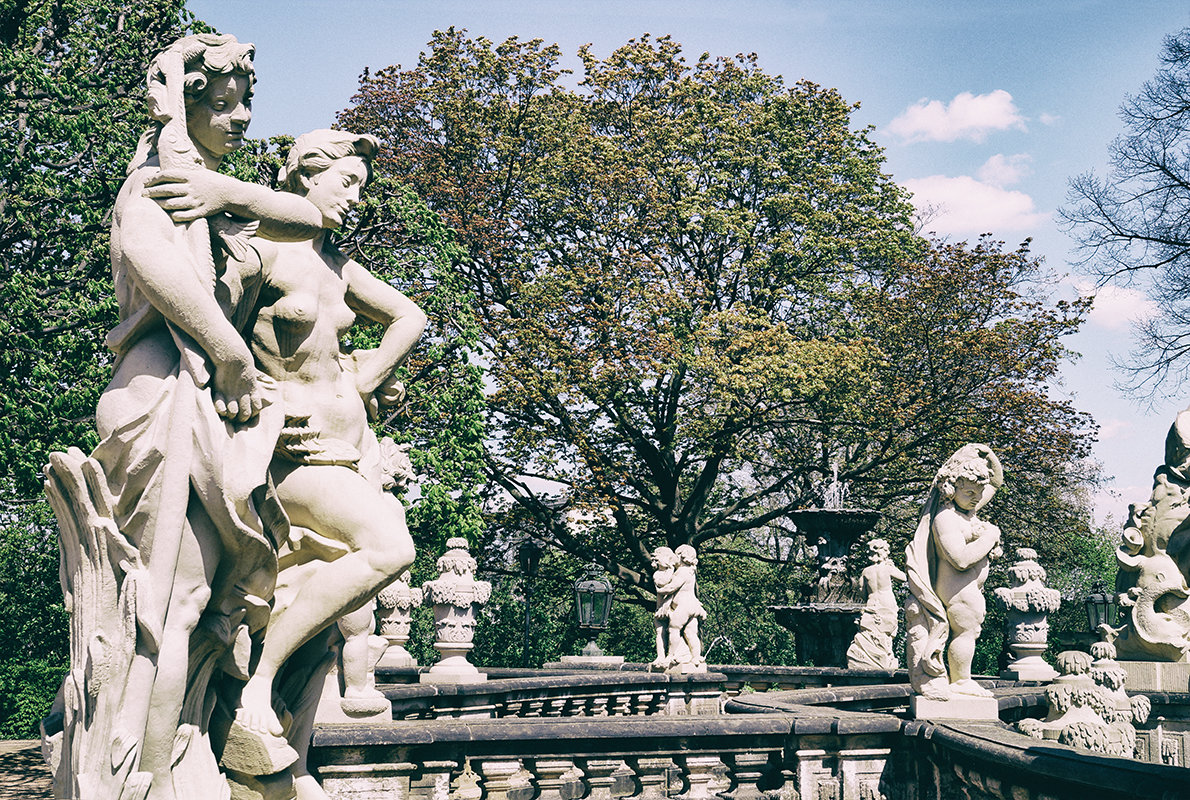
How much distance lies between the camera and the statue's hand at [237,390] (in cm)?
347

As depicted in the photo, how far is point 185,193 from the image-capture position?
11.5 ft

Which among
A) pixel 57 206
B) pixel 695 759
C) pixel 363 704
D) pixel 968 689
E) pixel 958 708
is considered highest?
pixel 57 206

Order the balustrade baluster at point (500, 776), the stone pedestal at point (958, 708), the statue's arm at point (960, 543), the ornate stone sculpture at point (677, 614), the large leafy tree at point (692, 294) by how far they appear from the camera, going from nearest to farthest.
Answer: the balustrade baluster at point (500, 776) → the stone pedestal at point (958, 708) → the statue's arm at point (960, 543) → the ornate stone sculpture at point (677, 614) → the large leafy tree at point (692, 294)

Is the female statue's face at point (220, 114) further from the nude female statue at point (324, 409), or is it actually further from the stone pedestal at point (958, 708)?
the stone pedestal at point (958, 708)

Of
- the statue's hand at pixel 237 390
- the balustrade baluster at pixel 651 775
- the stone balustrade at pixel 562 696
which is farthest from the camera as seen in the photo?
the stone balustrade at pixel 562 696

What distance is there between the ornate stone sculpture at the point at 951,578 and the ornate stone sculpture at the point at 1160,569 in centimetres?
339

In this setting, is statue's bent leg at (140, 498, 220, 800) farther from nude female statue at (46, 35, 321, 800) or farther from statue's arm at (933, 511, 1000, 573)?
statue's arm at (933, 511, 1000, 573)

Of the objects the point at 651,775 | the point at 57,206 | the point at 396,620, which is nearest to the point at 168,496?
the point at 651,775

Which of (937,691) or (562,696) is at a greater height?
(937,691)

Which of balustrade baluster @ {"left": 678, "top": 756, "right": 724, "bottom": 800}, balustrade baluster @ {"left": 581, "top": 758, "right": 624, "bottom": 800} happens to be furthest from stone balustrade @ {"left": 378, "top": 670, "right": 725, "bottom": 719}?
balustrade baluster @ {"left": 678, "top": 756, "right": 724, "bottom": 800}

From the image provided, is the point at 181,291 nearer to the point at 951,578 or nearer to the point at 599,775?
the point at 599,775

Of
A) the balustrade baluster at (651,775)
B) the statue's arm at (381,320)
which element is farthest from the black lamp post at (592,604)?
the statue's arm at (381,320)

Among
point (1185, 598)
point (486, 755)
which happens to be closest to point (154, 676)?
point (486, 755)

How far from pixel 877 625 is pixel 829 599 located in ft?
11.3
